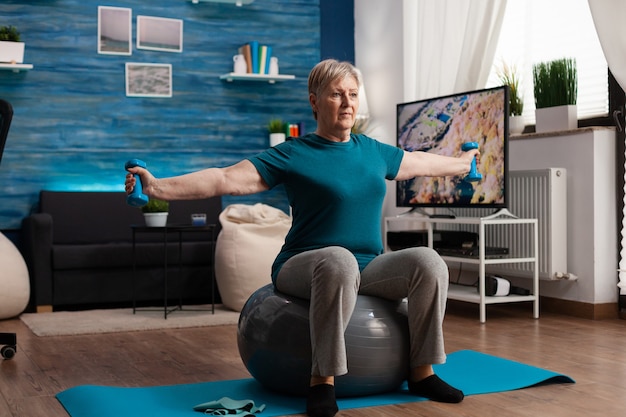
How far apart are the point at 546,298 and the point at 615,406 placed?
2441mm

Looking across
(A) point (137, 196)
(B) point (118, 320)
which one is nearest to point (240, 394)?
(A) point (137, 196)

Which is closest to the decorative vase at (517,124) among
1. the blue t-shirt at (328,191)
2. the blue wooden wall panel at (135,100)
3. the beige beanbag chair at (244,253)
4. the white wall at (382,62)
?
the white wall at (382,62)

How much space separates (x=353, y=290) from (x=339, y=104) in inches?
24.6

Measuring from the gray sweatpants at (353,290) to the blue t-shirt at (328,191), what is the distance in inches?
3.6

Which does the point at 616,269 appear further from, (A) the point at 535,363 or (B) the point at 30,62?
(B) the point at 30,62

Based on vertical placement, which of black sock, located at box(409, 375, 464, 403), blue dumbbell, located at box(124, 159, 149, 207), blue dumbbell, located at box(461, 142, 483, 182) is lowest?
black sock, located at box(409, 375, 464, 403)

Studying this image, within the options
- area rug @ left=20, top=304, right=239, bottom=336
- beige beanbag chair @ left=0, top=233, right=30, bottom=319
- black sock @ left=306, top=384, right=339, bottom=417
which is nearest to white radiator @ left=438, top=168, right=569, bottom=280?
area rug @ left=20, top=304, right=239, bottom=336

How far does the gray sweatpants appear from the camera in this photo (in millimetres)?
2541

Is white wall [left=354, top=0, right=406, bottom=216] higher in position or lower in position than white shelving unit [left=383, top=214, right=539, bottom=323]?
higher

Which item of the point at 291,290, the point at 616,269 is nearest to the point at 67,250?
the point at 291,290

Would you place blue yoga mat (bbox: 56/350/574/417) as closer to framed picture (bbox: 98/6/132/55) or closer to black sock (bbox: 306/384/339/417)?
black sock (bbox: 306/384/339/417)

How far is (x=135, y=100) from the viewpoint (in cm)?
623

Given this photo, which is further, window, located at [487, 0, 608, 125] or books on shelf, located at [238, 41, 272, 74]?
books on shelf, located at [238, 41, 272, 74]

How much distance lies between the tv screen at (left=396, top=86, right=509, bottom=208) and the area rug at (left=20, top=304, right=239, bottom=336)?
1.38 m
